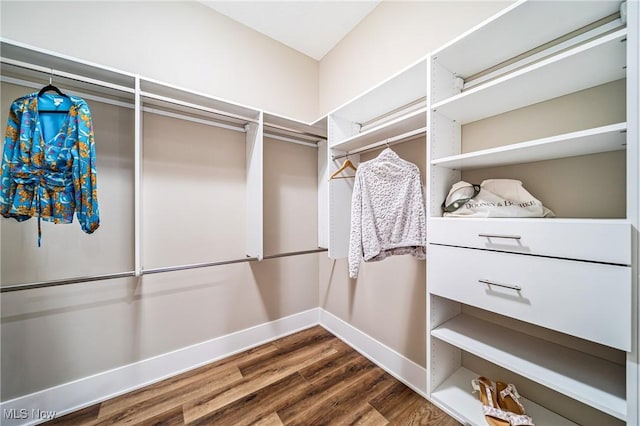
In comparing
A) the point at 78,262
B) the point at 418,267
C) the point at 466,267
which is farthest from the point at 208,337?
the point at 466,267

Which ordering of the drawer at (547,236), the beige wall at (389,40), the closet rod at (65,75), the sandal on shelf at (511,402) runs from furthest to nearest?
1. the beige wall at (389,40)
2. the closet rod at (65,75)
3. the sandal on shelf at (511,402)
4. the drawer at (547,236)

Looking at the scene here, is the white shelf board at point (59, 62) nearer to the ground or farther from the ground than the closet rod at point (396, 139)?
farther from the ground

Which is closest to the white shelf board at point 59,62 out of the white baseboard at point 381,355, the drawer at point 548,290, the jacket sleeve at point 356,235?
the jacket sleeve at point 356,235

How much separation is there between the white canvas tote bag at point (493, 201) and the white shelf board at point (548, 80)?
0.39 metres

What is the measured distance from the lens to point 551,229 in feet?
2.77

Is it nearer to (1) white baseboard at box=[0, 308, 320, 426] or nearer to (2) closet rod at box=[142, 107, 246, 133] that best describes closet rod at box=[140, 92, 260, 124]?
(2) closet rod at box=[142, 107, 246, 133]

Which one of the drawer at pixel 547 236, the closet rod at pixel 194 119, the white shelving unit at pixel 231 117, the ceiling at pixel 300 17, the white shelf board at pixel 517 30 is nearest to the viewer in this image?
the drawer at pixel 547 236

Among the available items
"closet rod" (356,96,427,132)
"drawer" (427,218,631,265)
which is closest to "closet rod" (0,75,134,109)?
"closet rod" (356,96,427,132)

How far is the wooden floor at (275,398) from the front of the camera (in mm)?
1381

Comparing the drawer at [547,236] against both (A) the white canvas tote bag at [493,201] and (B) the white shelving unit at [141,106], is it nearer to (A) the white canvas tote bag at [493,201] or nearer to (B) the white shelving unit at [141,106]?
(A) the white canvas tote bag at [493,201]

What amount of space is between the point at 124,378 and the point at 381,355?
6.08 feet

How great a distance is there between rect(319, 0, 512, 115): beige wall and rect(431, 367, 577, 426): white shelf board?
6.69 ft

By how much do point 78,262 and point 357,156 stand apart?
84.0 inches

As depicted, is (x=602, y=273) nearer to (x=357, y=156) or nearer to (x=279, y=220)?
(x=357, y=156)
